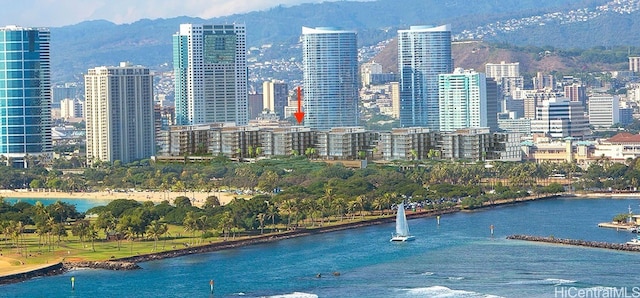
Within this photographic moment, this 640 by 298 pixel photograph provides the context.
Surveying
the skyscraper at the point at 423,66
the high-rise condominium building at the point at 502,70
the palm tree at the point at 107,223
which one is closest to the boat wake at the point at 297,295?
the palm tree at the point at 107,223

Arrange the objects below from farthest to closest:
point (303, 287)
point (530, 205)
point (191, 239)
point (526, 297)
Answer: point (530, 205), point (191, 239), point (303, 287), point (526, 297)

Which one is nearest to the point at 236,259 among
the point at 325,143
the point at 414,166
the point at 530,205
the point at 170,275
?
the point at 170,275

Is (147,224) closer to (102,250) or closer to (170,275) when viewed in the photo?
(102,250)

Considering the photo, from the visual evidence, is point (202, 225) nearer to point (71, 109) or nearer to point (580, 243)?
point (580, 243)

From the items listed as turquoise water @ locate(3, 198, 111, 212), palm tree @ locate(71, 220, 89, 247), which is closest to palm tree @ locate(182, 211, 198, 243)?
palm tree @ locate(71, 220, 89, 247)

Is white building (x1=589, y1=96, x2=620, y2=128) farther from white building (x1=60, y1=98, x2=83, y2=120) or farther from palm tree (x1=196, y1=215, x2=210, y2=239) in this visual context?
palm tree (x1=196, y1=215, x2=210, y2=239)

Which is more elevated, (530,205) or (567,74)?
(567,74)
